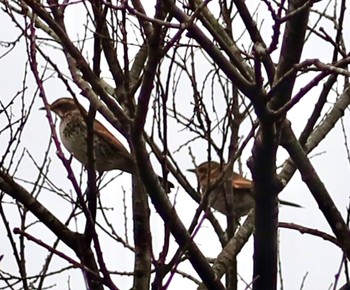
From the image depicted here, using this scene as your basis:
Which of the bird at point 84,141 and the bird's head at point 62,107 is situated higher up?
the bird's head at point 62,107

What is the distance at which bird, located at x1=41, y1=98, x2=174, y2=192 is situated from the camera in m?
6.34

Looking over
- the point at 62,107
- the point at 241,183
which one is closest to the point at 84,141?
the point at 62,107

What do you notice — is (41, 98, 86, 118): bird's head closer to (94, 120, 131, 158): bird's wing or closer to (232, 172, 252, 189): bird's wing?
(94, 120, 131, 158): bird's wing

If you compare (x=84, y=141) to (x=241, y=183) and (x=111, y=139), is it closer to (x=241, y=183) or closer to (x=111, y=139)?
(x=111, y=139)

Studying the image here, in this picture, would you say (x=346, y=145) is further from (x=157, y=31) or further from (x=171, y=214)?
(x=157, y=31)

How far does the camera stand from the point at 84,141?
663cm

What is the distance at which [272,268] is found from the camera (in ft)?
10.2

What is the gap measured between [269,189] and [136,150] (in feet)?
1.72

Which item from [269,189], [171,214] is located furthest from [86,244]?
[269,189]

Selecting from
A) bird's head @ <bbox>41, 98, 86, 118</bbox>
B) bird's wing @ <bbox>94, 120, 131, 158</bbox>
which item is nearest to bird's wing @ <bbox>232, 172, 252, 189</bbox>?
bird's wing @ <bbox>94, 120, 131, 158</bbox>

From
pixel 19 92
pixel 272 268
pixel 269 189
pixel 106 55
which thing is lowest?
pixel 272 268

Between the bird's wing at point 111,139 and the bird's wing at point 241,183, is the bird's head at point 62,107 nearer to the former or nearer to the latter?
the bird's wing at point 111,139

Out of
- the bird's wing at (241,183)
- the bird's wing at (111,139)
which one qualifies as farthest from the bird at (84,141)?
the bird's wing at (241,183)

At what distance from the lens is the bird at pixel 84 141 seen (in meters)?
6.34
